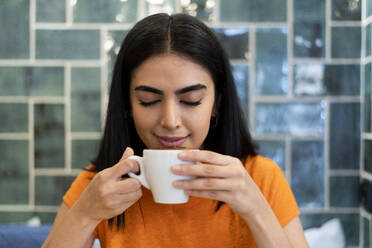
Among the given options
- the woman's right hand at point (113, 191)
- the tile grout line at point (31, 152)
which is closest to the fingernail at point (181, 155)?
the woman's right hand at point (113, 191)

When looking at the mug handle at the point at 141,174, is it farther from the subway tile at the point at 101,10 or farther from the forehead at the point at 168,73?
the subway tile at the point at 101,10

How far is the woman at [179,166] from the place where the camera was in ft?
2.26

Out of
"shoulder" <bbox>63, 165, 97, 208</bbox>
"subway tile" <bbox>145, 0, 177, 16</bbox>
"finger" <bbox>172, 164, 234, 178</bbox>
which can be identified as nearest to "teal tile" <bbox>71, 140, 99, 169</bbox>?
"shoulder" <bbox>63, 165, 97, 208</bbox>

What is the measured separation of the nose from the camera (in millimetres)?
794

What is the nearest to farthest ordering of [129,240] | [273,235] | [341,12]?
[273,235]
[129,240]
[341,12]

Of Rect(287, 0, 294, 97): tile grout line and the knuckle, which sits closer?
the knuckle

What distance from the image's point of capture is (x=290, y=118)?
1520 millimetres

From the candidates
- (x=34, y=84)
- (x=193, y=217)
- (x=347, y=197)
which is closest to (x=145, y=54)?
(x=193, y=217)

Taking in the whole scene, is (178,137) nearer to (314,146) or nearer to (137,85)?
(137,85)

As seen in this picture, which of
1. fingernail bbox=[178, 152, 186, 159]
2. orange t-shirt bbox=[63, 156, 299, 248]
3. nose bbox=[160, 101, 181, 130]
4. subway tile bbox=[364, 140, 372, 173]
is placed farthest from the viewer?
subway tile bbox=[364, 140, 372, 173]

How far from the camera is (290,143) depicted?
1521 millimetres

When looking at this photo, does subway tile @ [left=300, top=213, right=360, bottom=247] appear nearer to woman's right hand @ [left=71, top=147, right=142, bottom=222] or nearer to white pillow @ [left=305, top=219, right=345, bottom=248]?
white pillow @ [left=305, top=219, right=345, bottom=248]

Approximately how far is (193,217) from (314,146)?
2.75 ft

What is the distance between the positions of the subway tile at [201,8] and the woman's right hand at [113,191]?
3.20 ft
